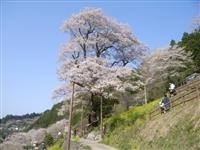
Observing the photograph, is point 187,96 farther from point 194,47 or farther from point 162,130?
point 194,47

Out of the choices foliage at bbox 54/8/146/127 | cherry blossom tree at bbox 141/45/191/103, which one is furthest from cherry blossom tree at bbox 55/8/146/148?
cherry blossom tree at bbox 141/45/191/103

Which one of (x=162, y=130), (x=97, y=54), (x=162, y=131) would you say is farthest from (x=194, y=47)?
(x=162, y=131)

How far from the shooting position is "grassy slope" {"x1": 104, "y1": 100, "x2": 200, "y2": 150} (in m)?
21.5

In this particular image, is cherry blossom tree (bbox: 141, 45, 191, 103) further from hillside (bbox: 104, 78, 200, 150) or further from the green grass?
hillside (bbox: 104, 78, 200, 150)

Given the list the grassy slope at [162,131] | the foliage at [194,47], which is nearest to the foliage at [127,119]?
the grassy slope at [162,131]

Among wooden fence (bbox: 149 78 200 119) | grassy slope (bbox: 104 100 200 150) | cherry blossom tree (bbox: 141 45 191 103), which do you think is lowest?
grassy slope (bbox: 104 100 200 150)

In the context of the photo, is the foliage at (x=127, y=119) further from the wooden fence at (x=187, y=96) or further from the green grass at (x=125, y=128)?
the wooden fence at (x=187, y=96)

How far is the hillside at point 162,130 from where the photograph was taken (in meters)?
21.6

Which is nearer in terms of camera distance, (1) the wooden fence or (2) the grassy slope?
(2) the grassy slope

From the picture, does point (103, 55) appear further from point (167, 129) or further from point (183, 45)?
point (183, 45)

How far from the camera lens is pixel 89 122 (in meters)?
45.5

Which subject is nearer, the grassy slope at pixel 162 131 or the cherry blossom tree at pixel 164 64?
the grassy slope at pixel 162 131

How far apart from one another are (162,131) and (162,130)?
0.19 metres

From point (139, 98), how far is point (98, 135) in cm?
2442
